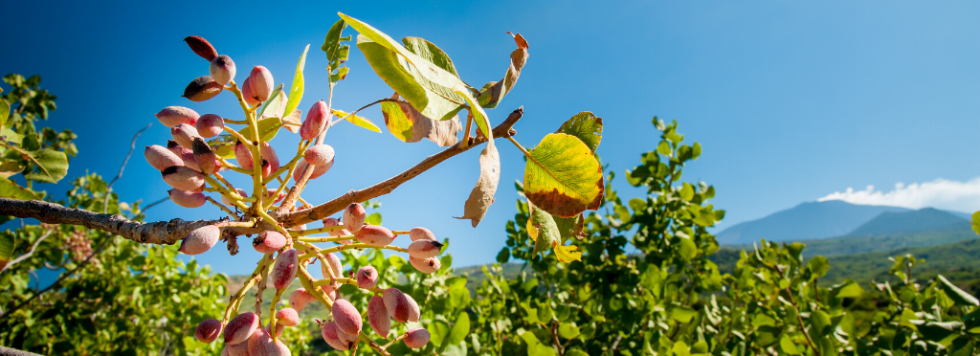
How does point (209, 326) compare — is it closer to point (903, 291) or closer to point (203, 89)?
point (203, 89)

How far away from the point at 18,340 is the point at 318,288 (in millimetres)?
2882

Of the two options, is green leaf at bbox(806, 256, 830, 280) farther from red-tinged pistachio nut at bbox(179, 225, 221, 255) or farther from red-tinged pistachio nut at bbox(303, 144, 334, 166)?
red-tinged pistachio nut at bbox(179, 225, 221, 255)

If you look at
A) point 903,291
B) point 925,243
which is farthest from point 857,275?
point 925,243

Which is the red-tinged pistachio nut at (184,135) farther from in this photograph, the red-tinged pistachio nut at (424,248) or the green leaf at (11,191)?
the green leaf at (11,191)

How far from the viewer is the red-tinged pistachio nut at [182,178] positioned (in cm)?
55

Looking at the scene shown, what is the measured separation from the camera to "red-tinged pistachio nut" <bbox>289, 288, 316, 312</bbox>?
0.72 meters

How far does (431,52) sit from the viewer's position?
0.55 meters

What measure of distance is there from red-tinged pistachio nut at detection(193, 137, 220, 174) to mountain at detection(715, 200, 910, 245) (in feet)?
574

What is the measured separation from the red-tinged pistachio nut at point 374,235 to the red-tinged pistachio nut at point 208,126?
0.80 feet

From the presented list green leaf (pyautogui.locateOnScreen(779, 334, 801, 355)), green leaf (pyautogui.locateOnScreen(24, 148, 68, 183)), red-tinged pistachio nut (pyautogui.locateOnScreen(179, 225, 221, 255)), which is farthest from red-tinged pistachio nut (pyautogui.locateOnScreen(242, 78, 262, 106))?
green leaf (pyautogui.locateOnScreen(779, 334, 801, 355))

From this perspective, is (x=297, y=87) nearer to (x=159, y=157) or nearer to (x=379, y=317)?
(x=159, y=157)

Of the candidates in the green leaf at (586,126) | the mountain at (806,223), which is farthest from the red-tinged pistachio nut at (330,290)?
the mountain at (806,223)

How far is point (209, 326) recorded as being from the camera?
615 mm

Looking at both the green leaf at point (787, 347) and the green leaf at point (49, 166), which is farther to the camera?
the green leaf at point (787, 347)
